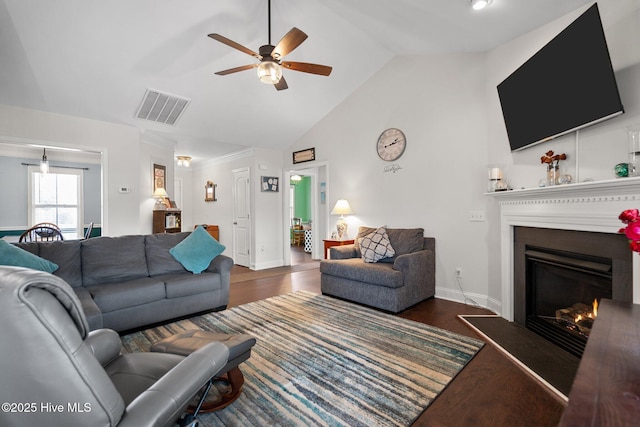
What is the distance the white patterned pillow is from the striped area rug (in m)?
0.66

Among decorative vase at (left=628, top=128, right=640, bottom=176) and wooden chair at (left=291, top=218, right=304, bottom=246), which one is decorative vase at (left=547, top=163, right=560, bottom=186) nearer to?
decorative vase at (left=628, top=128, right=640, bottom=176)

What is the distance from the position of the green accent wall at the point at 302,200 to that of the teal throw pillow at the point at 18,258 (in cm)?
732

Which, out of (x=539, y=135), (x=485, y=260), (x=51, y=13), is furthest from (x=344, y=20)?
(x=485, y=260)

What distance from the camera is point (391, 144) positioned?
4199 millimetres

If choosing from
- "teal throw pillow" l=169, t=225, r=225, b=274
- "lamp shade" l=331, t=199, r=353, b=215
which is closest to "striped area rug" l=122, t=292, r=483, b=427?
"teal throw pillow" l=169, t=225, r=225, b=274

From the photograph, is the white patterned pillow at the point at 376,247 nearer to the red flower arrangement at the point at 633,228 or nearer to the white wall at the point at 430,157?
the white wall at the point at 430,157

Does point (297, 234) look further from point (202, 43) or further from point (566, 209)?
point (566, 209)

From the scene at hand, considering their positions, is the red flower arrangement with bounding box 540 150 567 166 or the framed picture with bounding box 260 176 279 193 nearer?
the red flower arrangement with bounding box 540 150 567 166

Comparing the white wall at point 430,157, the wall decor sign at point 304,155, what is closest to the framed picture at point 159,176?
the wall decor sign at point 304,155

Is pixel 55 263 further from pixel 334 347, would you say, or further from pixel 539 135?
pixel 539 135

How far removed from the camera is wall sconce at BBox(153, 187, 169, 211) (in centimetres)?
497

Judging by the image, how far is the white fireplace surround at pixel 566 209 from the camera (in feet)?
5.85

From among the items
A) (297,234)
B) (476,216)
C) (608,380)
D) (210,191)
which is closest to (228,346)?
(608,380)

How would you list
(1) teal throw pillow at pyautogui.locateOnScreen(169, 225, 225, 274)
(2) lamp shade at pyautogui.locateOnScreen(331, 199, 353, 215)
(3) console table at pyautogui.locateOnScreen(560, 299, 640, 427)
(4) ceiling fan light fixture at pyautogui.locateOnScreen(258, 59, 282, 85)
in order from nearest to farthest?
(3) console table at pyautogui.locateOnScreen(560, 299, 640, 427) → (4) ceiling fan light fixture at pyautogui.locateOnScreen(258, 59, 282, 85) → (1) teal throw pillow at pyautogui.locateOnScreen(169, 225, 225, 274) → (2) lamp shade at pyautogui.locateOnScreen(331, 199, 353, 215)
